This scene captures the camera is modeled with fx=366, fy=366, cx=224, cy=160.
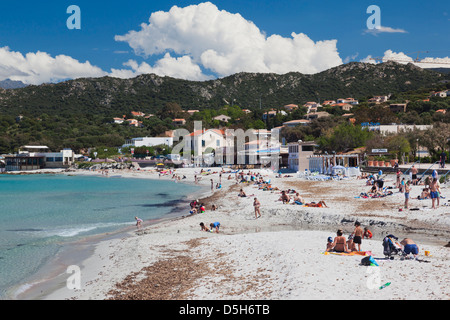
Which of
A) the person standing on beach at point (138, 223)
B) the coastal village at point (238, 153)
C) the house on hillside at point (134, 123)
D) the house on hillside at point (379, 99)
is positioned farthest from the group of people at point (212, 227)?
the house on hillside at point (379, 99)

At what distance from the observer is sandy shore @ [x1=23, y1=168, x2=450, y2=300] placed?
797 cm

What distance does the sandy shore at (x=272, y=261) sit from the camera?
7969 mm

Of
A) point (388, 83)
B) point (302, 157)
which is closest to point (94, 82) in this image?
point (388, 83)

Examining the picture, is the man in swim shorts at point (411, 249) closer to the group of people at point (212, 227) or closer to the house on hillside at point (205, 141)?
the group of people at point (212, 227)

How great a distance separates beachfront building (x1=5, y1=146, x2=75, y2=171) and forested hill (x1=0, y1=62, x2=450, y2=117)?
193ft

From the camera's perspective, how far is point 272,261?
10.3m

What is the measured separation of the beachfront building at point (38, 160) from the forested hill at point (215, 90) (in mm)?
58791

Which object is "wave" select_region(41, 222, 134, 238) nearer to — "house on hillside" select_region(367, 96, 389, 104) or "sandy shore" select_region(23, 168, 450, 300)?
"sandy shore" select_region(23, 168, 450, 300)

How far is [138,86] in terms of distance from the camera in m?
171

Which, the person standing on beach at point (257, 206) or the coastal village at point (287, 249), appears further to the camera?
the person standing on beach at point (257, 206)

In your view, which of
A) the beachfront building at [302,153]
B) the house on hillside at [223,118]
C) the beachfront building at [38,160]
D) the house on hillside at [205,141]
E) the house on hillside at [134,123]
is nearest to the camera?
the beachfront building at [302,153]

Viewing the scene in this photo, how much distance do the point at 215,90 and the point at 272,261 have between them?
528 ft

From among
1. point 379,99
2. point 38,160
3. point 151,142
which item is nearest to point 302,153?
point 151,142
